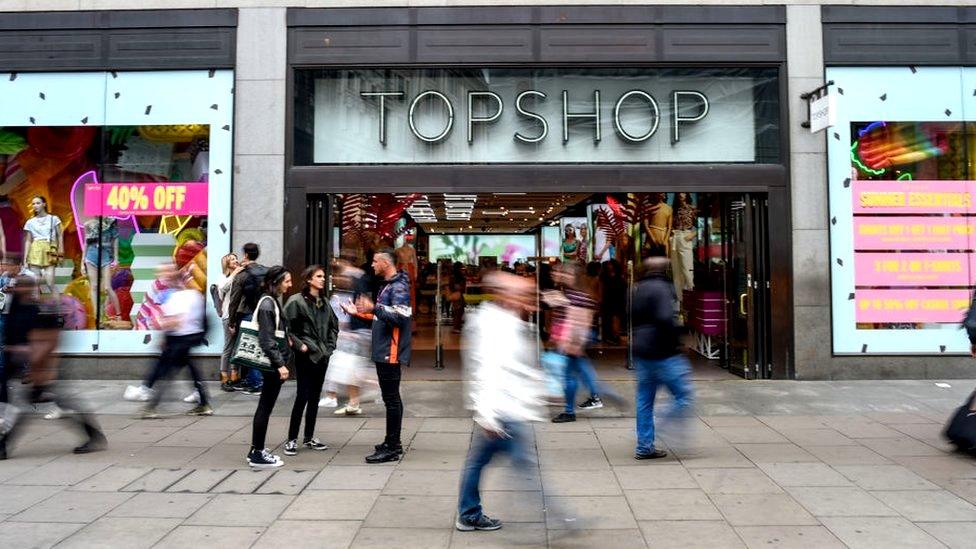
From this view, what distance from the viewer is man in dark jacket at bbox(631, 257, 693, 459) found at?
587cm

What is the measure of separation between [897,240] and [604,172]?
4.32 m

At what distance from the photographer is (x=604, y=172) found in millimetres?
10023

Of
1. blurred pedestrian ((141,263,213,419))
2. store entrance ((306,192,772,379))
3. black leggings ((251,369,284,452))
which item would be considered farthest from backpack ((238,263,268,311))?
black leggings ((251,369,284,452))

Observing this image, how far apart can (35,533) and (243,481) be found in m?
1.45

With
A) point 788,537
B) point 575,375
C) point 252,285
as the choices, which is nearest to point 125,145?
point 252,285

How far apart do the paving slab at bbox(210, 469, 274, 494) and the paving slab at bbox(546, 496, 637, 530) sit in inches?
92.1

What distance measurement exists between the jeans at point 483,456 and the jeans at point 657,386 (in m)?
2.08

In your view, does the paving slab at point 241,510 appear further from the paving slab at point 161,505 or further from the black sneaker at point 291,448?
the black sneaker at point 291,448

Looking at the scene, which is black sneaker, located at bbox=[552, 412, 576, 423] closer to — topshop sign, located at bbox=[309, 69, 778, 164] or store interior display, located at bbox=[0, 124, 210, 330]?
topshop sign, located at bbox=[309, 69, 778, 164]

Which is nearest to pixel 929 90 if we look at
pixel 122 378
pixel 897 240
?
pixel 897 240

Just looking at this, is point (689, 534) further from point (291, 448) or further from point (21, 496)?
point (21, 496)

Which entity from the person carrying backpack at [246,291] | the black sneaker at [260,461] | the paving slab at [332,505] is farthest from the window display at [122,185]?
the paving slab at [332,505]

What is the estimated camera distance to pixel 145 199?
1019cm

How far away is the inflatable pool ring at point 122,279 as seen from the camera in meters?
10.3
